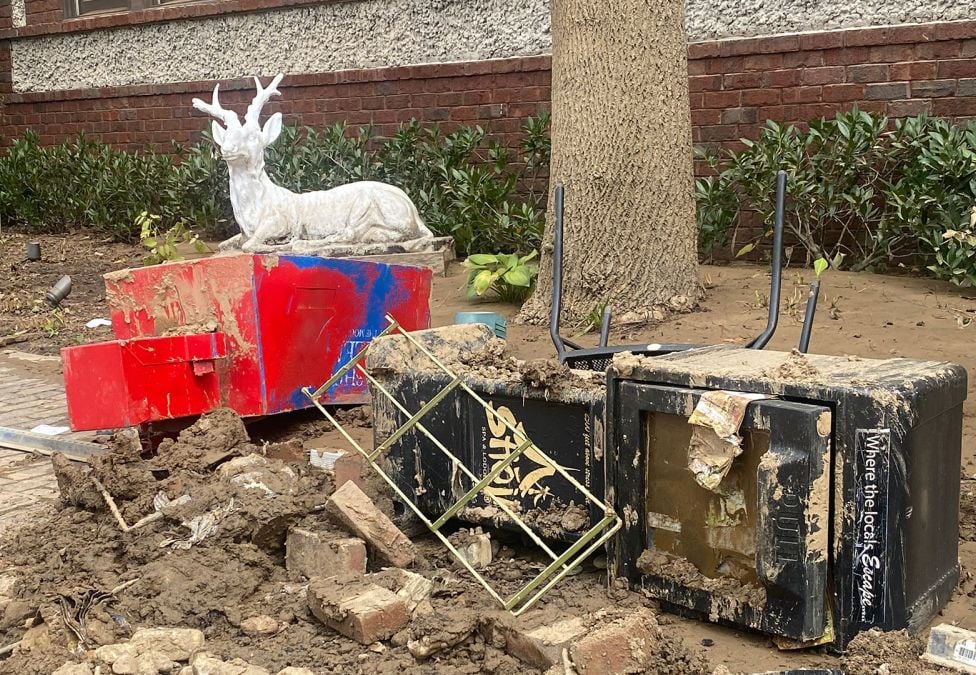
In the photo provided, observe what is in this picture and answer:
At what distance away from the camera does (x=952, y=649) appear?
2646 millimetres

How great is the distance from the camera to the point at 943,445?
2930 mm

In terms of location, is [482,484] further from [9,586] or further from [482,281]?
[482,281]

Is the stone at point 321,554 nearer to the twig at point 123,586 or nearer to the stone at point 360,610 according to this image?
the stone at point 360,610

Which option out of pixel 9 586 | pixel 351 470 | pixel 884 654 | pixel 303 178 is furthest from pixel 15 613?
pixel 303 178

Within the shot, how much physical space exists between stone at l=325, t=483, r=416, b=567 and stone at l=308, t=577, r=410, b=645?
314 millimetres

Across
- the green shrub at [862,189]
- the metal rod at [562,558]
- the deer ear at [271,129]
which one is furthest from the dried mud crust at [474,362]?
the deer ear at [271,129]

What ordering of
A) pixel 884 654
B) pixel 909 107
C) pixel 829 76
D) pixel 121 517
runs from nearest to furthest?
pixel 884 654
pixel 121 517
pixel 909 107
pixel 829 76

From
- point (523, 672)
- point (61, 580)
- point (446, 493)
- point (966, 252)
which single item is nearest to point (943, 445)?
point (523, 672)

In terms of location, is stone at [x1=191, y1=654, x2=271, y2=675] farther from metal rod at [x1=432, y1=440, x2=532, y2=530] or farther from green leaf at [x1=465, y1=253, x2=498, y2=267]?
green leaf at [x1=465, y1=253, x2=498, y2=267]

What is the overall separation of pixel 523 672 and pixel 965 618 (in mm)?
1241

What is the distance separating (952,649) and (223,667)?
5.78ft

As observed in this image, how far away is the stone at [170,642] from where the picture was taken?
290cm

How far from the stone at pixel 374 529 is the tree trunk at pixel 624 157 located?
304cm

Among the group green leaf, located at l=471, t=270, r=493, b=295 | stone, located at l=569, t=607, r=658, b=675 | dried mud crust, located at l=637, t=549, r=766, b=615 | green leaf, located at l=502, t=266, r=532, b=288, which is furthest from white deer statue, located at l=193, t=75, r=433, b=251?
stone, located at l=569, t=607, r=658, b=675
